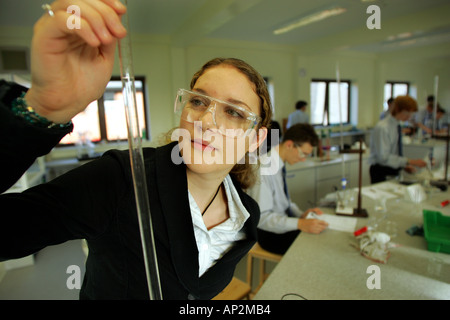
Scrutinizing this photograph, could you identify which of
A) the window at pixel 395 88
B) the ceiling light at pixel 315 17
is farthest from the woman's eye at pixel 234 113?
the window at pixel 395 88

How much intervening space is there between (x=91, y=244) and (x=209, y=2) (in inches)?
125

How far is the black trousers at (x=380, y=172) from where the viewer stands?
291 cm

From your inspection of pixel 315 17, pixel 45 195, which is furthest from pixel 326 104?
pixel 315 17

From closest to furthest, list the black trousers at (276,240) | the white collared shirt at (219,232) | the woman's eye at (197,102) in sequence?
the woman's eye at (197,102), the white collared shirt at (219,232), the black trousers at (276,240)

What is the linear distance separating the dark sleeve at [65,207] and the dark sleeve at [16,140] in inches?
3.5

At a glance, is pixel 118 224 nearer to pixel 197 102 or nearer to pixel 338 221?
pixel 197 102

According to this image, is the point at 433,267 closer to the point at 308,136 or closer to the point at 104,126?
the point at 308,136

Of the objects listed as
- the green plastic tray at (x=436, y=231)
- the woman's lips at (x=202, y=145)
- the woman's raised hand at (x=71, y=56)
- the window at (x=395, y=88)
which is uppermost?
the window at (x=395, y=88)

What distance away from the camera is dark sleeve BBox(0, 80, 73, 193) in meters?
0.26

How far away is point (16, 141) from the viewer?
0.89 feet

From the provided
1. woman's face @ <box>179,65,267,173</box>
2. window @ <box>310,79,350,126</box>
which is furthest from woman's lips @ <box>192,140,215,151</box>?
window @ <box>310,79,350,126</box>

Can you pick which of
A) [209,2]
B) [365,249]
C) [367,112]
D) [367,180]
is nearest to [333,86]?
[365,249]

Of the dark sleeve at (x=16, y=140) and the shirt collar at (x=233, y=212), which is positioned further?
the shirt collar at (x=233, y=212)

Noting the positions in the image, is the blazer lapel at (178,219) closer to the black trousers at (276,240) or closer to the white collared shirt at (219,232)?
the white collared shirt at (219,232)
